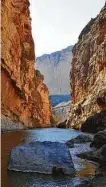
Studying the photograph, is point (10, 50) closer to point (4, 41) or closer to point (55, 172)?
point (4, 41)

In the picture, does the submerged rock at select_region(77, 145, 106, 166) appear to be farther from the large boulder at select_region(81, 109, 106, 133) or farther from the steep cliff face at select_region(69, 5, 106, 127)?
the steep cliff face at select_region(69, 5, 106, 127)

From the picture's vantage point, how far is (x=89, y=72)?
108562 mm

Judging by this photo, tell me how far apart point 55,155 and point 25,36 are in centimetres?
8315

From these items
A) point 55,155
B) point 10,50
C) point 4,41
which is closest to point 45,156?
point 55,155

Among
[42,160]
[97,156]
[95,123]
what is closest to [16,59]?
[95,123]

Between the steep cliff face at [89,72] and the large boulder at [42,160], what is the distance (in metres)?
58.4

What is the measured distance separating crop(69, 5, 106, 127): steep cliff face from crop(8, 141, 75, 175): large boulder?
5843cm

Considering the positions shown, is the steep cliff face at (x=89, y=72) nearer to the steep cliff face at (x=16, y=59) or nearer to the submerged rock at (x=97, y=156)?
the steep cliff face at (x=16, y=59)

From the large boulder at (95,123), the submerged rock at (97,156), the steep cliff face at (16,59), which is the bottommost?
the submerged rock at (97,156)

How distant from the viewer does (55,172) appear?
739 inches

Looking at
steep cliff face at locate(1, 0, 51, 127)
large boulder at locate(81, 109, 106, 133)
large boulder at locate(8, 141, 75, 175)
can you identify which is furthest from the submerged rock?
steep cliff face at locate(1, 0, 51, 127)

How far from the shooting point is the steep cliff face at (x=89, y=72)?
88.3m

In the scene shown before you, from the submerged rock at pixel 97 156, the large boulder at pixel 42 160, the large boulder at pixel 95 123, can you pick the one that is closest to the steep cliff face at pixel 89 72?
the large boulder at pixel 95 123

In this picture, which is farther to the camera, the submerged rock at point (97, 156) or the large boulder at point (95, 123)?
the large boulder at point (95, 123)
